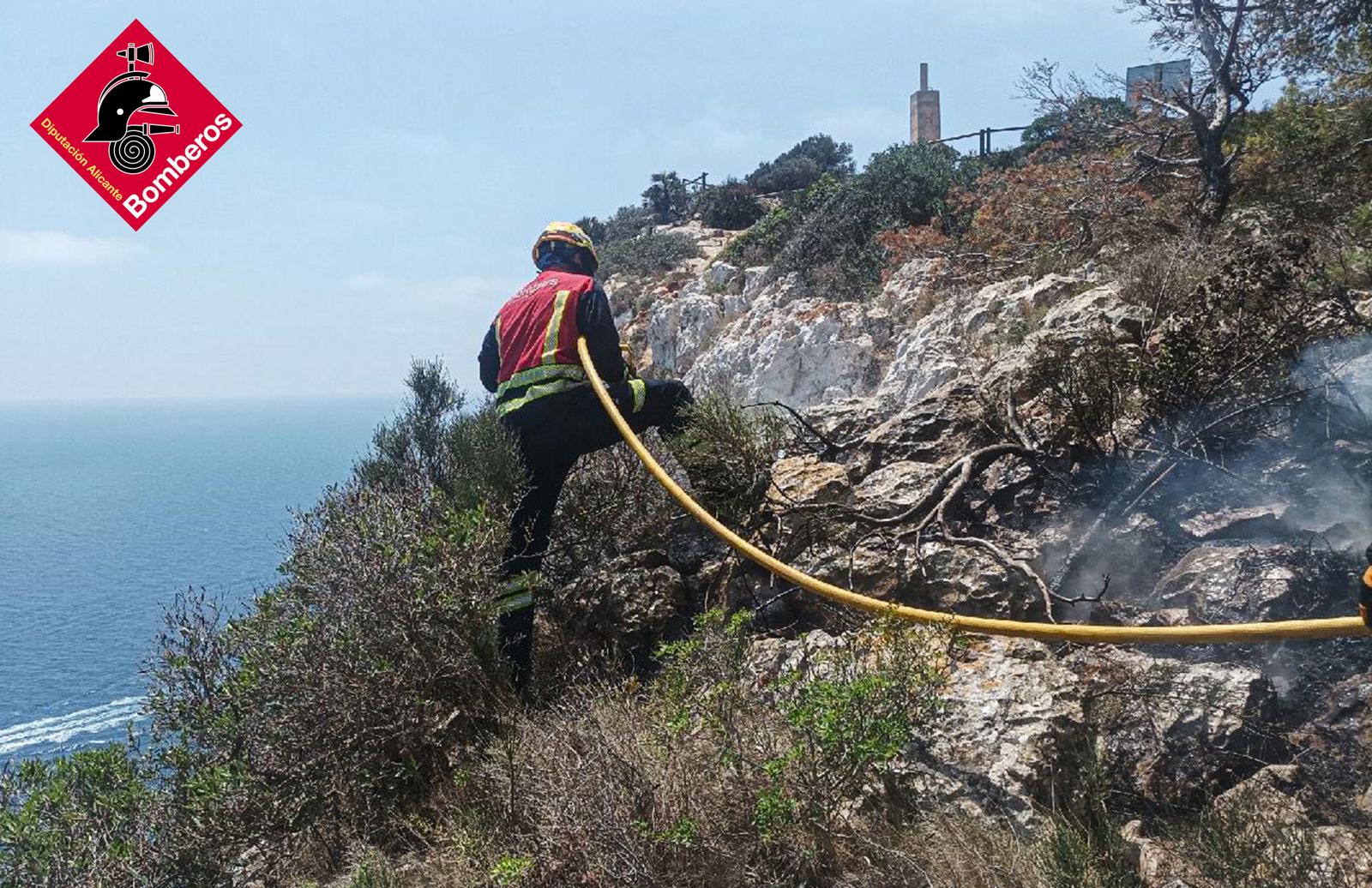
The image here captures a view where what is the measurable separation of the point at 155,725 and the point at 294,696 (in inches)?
28.5

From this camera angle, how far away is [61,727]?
11.4 meters

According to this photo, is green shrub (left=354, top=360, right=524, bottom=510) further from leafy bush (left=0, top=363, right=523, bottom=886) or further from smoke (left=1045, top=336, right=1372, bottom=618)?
smoke (left=1045, top=336, right=1372, bottom=618)

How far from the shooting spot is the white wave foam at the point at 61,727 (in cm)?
1090

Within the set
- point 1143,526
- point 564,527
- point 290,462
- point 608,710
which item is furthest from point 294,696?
point 290,462

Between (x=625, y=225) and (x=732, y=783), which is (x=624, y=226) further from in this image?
(x=732, y=783)

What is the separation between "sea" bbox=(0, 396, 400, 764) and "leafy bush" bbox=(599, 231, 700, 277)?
25.5 feet

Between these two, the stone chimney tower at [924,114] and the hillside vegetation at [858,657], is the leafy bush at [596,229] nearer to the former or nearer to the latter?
the stone chimney tower at [924,114]

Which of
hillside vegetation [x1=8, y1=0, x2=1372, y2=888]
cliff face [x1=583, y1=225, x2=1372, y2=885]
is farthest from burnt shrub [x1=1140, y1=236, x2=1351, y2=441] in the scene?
cliff face [x1=583, y1=225, x2=1372, y2=885]

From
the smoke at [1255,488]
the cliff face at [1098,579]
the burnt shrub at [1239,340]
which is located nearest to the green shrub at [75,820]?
the cliff face at [1098,579]

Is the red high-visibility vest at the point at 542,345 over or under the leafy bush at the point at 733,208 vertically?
under

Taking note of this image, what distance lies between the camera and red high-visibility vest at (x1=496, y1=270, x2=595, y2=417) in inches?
205

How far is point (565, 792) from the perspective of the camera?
3.10 metres

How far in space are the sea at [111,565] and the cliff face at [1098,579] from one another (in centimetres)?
327

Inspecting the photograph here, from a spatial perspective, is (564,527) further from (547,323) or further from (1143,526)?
(1143,526)
